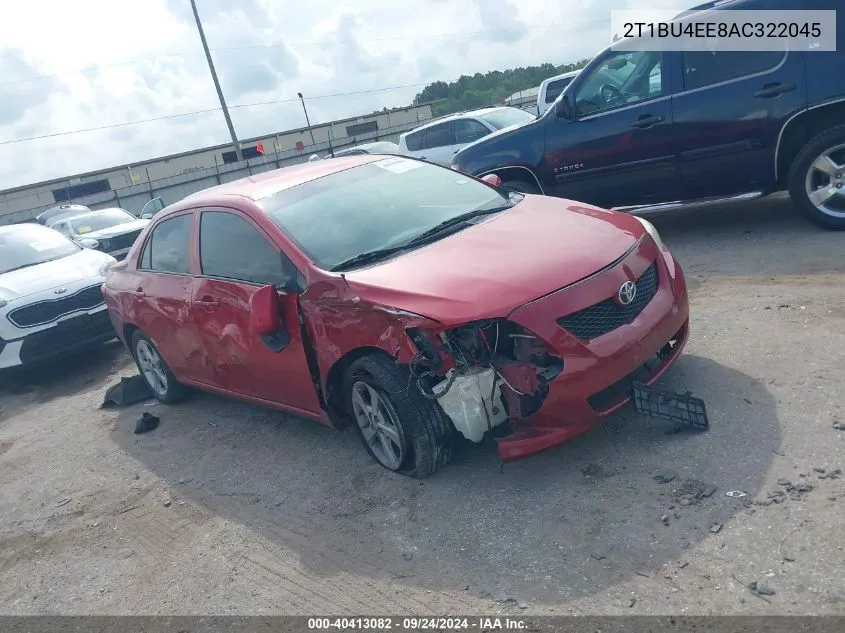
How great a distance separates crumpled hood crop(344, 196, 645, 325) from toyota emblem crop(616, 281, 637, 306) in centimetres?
16

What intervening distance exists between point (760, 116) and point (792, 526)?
4483mm

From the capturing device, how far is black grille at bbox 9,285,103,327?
7973 millimetres

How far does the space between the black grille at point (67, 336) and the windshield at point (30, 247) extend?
145cm

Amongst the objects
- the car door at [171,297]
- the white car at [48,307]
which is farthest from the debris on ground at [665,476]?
the white car at [48,307]

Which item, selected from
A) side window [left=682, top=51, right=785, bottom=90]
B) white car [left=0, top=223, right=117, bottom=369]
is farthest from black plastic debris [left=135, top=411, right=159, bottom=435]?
side window [left=682, top=51, right=785, bottom=90]

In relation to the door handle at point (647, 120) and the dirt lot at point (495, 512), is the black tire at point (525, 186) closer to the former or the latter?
the door handle at point (647, 120)

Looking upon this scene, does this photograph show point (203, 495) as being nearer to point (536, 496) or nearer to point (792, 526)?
point (536, 496)

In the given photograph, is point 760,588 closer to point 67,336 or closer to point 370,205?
point 370,205

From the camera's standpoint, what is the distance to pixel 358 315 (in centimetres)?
389

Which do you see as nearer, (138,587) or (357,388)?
(138,587)

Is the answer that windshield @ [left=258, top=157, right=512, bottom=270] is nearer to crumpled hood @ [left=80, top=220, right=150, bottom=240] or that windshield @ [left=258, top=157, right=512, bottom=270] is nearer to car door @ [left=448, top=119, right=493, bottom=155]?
car door @ [left=448, top=119, right=493, bottom=155]

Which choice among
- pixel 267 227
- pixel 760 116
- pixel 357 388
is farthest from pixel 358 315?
pixel 760 116

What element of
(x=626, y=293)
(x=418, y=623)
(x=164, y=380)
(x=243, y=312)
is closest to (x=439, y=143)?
(x=164, y=380)

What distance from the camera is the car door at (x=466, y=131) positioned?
14914 millimetres
